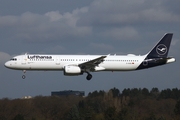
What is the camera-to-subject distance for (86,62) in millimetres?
69875

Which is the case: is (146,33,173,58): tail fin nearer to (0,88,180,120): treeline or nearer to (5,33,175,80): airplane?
(5,33,175,80): airplane

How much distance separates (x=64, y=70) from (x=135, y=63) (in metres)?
11.2

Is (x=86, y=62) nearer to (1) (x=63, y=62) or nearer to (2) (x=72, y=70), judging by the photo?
(2) (x=72, y=70)

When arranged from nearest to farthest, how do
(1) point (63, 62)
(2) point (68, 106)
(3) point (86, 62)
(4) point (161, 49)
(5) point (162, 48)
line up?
(3) point (86, 62)
(1) point (63, 62)
(4) point (161, 49)
(5) point (162, 48)
(2) point (68, 106)

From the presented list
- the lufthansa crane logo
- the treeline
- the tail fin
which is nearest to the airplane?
the tail fin

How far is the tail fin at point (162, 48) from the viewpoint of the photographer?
250 feet

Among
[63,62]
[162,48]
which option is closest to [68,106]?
[162,48]

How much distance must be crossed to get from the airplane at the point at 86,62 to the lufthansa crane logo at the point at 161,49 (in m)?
0.22

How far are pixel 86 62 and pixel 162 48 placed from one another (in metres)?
14.6

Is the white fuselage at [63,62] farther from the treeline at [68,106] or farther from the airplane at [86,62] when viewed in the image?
the treeline at [68,106]

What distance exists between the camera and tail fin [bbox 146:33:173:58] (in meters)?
76.2

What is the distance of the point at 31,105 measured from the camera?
13125 centimetres

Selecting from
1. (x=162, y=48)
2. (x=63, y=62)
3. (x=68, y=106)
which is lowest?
(x=68, y=106)

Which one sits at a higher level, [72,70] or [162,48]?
[162,48]
